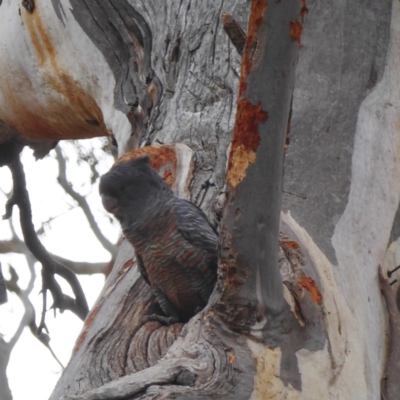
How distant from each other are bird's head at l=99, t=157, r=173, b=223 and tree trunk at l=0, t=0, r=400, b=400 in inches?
9.4

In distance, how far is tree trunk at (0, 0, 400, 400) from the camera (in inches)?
69.1

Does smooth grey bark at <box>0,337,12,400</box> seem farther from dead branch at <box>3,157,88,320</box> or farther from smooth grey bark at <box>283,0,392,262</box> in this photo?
smooth grey bark at <box>283,0,392,262</box>

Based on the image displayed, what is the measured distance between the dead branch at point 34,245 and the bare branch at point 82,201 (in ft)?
7.81

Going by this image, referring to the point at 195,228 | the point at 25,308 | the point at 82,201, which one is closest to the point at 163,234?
the point at 195,228

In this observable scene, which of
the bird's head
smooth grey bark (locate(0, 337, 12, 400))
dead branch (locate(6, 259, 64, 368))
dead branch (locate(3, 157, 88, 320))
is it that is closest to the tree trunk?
the bird's head

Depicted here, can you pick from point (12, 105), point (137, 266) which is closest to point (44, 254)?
point (12, 105)

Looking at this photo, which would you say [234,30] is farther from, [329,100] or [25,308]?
[25,308]

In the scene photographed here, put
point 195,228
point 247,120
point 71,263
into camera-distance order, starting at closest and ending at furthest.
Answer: point 247,120 → point 195,228 → point 71,263

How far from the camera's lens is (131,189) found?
2.52 meters

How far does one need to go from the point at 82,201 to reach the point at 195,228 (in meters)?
5.24

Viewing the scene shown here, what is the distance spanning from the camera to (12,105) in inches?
156

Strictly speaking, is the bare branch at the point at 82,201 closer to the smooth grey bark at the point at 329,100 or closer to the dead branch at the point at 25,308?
the dead branch at the point at 25,308

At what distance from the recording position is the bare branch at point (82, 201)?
718 cm

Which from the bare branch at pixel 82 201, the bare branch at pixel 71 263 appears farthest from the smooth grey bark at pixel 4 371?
the bare branch at pixel 82 201
